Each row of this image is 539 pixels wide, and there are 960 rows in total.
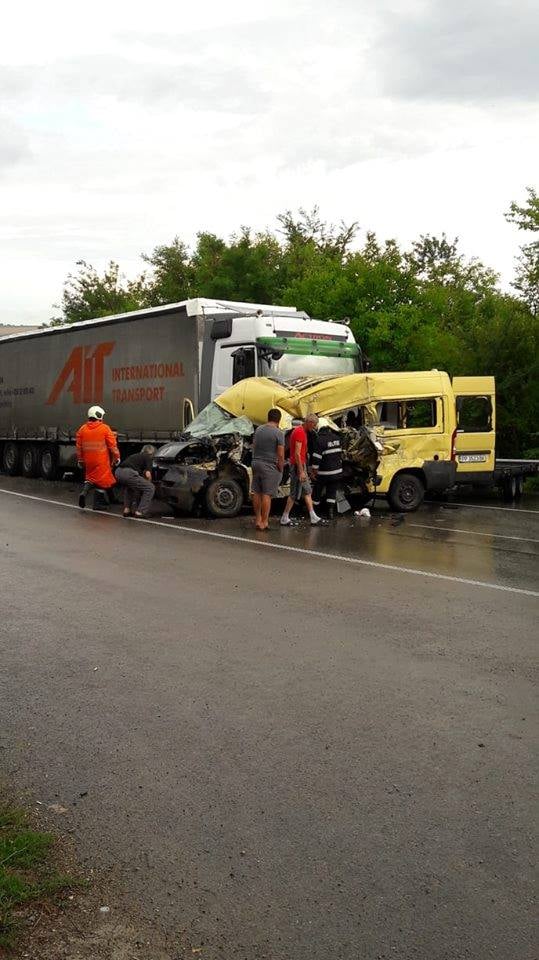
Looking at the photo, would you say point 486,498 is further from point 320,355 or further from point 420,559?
point 420,559

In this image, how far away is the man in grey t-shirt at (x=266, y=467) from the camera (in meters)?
14.5

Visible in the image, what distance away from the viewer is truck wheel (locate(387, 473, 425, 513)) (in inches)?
Result: 676

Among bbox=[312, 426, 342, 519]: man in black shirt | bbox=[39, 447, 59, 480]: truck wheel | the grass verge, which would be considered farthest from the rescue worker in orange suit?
the grass verge

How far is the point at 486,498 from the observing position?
21672 millimetres

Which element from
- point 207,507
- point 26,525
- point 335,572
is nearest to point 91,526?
point 26,525

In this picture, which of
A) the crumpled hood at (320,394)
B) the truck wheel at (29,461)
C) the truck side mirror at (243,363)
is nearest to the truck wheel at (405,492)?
the crumpled hood at (320,394)

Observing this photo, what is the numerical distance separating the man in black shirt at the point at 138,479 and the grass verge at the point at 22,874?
12.2 metres

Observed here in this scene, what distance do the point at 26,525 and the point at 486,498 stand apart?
35.0 ft

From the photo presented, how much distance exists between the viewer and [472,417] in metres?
19.4

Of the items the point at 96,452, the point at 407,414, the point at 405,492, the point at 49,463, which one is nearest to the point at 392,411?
the point at 407,414

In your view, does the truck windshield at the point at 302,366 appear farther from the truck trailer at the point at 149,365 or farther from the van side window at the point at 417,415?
the van side window at the point at 417,415

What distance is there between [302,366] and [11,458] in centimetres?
1238

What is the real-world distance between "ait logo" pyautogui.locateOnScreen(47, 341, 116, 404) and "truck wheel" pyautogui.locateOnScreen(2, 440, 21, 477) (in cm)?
295

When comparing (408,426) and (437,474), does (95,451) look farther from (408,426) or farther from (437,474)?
(437,474)
